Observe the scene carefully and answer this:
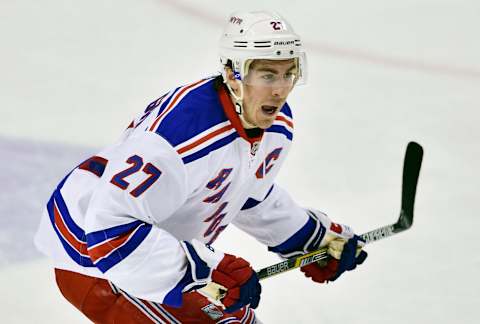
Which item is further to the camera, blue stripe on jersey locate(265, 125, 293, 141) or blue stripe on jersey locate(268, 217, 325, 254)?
blue stripe on jersey locate(268, 217, 325, 254)

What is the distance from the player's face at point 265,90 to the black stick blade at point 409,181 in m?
0.81

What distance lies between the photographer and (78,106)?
5035mm

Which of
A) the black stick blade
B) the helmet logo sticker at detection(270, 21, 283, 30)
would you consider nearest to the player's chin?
the helmet logo sticker at detection(270, 21, 283, 30)

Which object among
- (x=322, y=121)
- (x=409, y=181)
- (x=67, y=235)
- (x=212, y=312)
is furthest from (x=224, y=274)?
(x=322, y=121)

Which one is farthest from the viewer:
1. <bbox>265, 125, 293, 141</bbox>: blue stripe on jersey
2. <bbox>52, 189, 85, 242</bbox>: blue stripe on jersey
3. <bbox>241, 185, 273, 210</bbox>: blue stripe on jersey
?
<bbox>241, 185, 273, 210</bbox>: blue stripe on jersey

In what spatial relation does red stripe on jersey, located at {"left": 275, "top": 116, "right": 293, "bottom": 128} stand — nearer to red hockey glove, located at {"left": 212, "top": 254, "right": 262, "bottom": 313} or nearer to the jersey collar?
the jersey collar

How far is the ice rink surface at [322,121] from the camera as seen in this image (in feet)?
12.1

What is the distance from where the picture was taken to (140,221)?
2.55m

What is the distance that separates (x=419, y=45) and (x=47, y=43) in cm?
207

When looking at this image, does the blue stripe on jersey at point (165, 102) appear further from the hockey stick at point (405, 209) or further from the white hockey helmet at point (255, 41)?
the hockey stick at point (405, 209)

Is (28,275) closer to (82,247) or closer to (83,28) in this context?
(82,247)

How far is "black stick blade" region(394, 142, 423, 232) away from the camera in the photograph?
3.34m

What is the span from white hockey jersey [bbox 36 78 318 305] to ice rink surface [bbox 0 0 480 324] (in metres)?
0.85

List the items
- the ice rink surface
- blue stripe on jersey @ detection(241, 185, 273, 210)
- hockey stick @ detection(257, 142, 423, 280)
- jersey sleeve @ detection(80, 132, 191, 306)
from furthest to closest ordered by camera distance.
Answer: the ice rink surface, hockey stick @ detection(257, 142, 423, 280), blue stripe on jersey @ detection(241, 185, 273, 210), jersey sleeve @ detection(80, 132, 191, 306)
